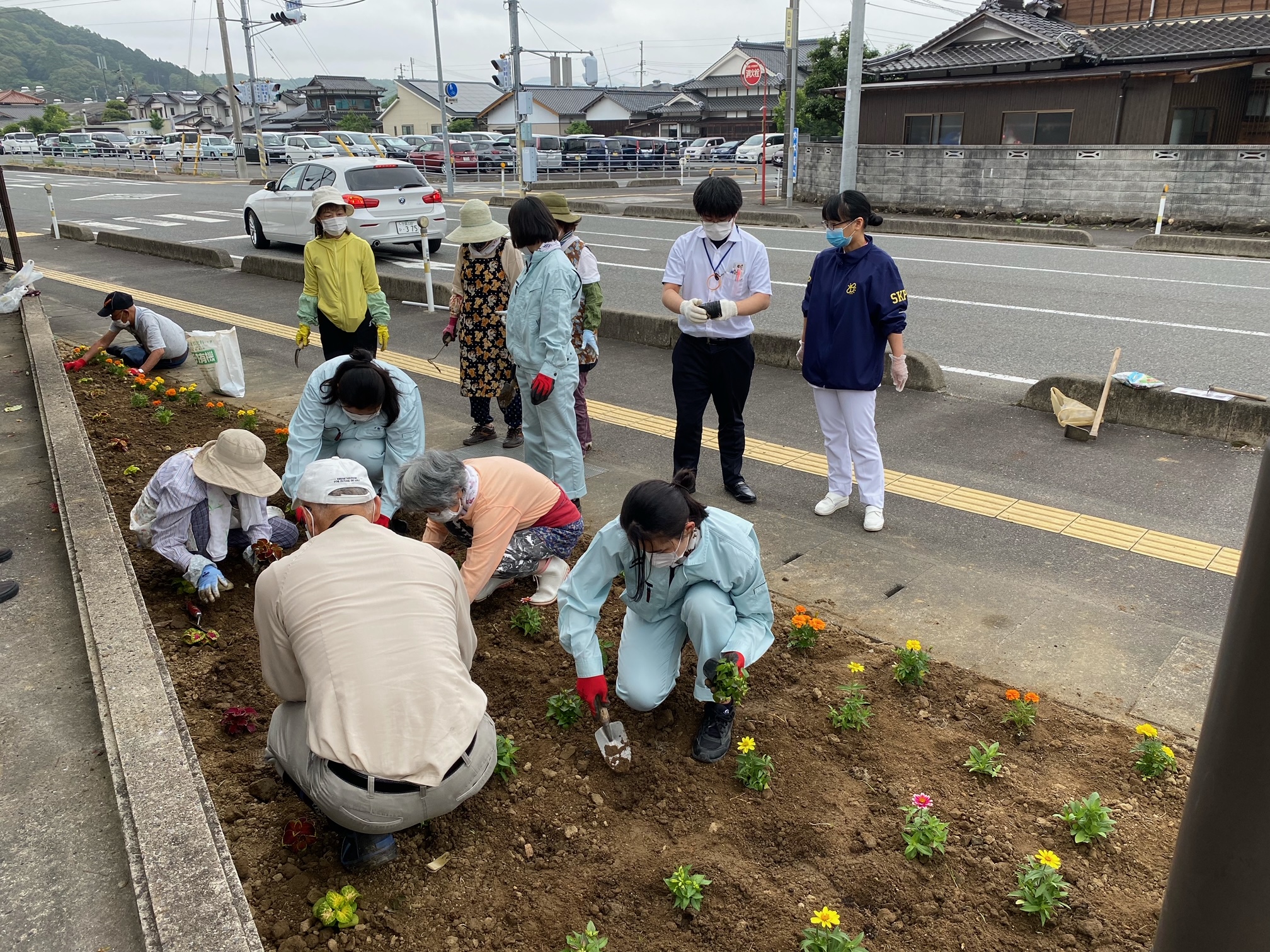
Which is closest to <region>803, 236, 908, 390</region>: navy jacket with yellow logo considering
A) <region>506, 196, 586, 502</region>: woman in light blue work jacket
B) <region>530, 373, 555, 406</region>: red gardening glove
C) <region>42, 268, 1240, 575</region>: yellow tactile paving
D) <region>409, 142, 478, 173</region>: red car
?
<region>42, 268, 1240, 575</region>: yellow tactile paving

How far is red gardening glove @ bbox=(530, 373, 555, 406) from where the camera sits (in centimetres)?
484

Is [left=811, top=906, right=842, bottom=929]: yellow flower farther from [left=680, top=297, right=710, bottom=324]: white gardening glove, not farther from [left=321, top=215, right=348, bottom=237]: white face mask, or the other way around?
[left=321, top=215, right=348, bottom=237]: white face mask

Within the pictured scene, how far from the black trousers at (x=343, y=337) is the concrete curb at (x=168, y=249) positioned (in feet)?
29.8

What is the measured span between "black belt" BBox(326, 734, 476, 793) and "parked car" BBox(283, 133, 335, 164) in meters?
37.6

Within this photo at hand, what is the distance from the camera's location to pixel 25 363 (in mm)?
8680

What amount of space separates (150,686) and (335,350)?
3.41 meters

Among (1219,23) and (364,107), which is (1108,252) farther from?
(364,107)

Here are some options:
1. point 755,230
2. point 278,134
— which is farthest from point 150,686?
point 278,134

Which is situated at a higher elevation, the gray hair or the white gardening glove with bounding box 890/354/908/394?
the white gardening glove with bounding box 890/354/908/394

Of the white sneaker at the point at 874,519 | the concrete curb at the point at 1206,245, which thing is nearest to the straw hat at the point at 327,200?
the white sneaker at the point at 874,519

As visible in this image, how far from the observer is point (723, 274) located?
200 inches


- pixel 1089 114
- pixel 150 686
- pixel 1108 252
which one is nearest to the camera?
pixel 150 686

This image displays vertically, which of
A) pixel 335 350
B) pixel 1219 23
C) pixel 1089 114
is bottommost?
pixel 335 350

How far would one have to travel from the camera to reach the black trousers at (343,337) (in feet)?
20.4
